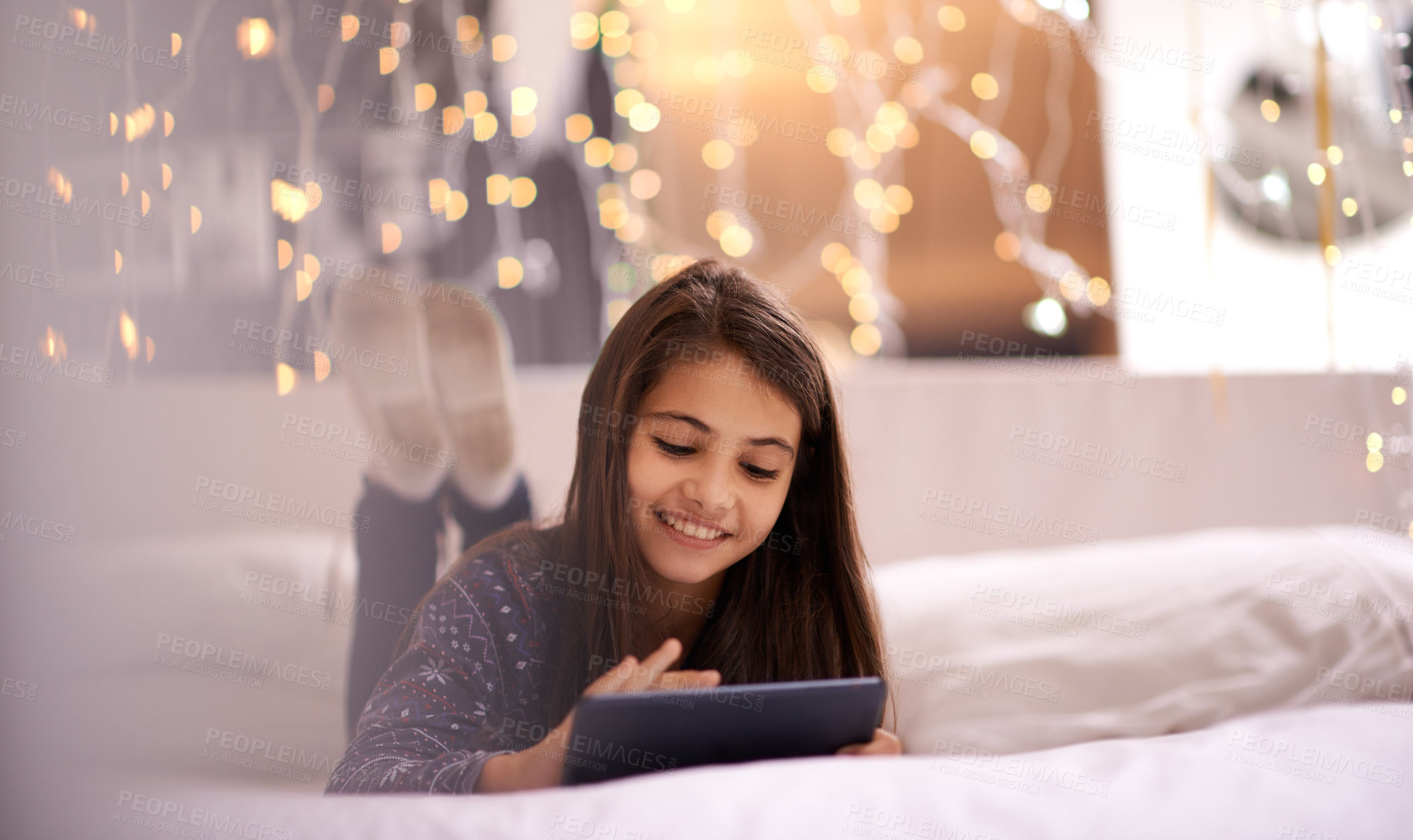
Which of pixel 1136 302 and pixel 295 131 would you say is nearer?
pixel 295 131

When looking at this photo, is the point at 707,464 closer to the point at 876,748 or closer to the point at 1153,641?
the point at 876,748

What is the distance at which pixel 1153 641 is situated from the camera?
122 cm

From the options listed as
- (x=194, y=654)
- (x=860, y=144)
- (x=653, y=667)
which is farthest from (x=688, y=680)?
(x=860, y=144)

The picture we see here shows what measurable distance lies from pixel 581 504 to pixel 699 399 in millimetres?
172

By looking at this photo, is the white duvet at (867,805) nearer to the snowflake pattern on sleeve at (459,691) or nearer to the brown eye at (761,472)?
the snowflake pattern on sleeve at (459,691)

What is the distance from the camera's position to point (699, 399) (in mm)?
880

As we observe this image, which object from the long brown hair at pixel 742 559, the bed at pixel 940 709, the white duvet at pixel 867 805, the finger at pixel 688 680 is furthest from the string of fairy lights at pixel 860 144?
the white duvet at pixel 867 805

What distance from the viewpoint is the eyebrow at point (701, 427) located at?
2.87 ft

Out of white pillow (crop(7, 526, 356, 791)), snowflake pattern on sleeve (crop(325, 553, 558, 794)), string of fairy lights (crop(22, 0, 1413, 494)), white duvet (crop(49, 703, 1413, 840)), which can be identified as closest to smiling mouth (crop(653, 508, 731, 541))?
snowflake pattern on sleeve (crop(325, 553, 558, 794))

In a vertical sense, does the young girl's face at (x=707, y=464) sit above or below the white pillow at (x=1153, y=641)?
above

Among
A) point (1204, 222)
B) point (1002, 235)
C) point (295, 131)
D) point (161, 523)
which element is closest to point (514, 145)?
point (295, 131)

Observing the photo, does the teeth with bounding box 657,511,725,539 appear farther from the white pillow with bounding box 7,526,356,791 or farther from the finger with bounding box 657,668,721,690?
the white pillow with bounding box 7,526,356,791

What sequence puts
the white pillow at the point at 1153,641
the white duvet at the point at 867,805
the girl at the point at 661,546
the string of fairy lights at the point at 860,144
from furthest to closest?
the string of fairy lights at the point at 860,144 → the white pillow at the point at 1153,641 → the girl at the point at 661,546 → the white duvet at the point at 867,805

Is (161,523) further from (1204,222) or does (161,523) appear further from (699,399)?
(1204,222)
